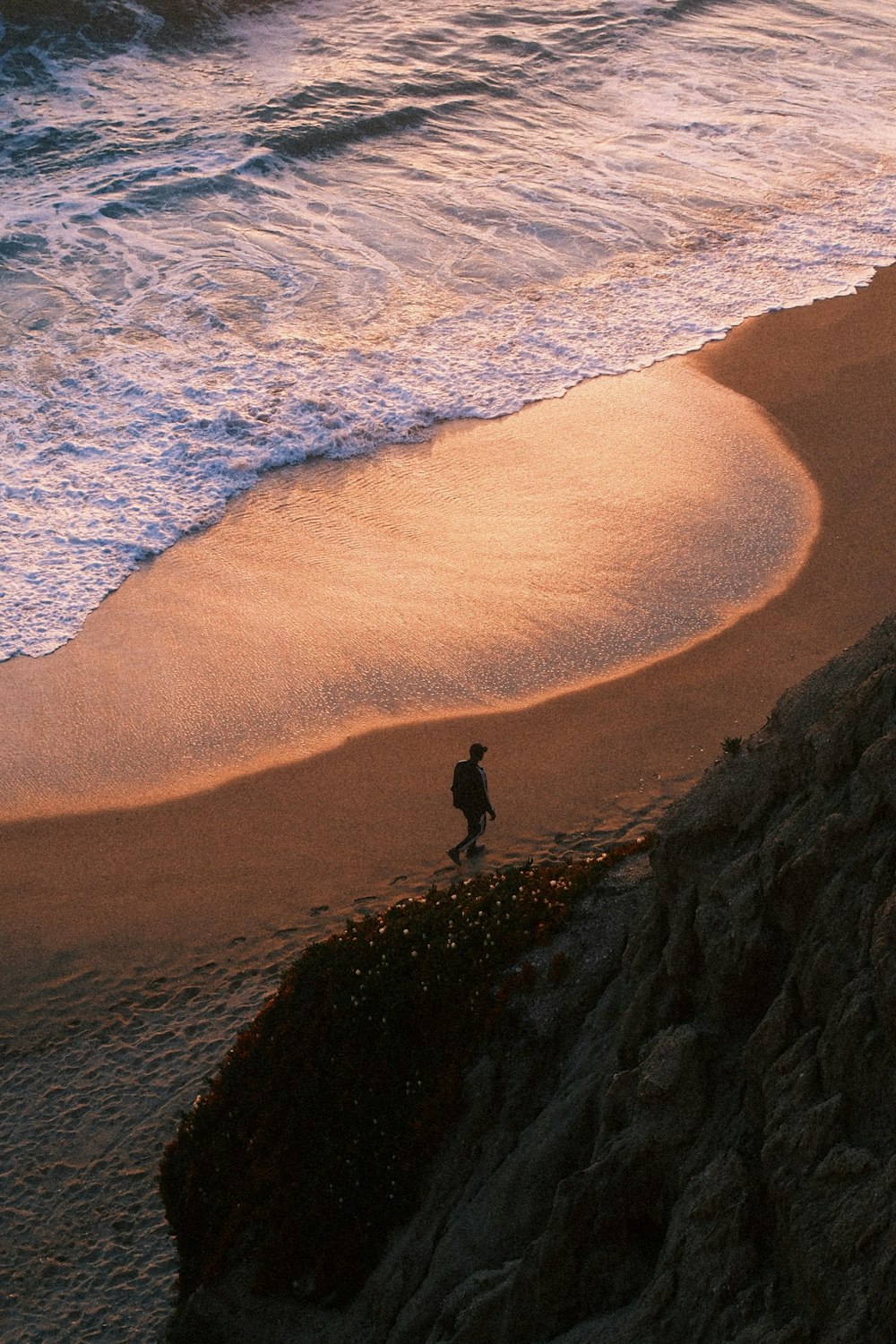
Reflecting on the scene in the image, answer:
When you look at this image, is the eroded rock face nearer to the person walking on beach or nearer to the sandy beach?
the sandy beach

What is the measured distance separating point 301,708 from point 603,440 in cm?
776

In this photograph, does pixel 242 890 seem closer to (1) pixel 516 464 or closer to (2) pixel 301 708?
(2) pixel 301 708

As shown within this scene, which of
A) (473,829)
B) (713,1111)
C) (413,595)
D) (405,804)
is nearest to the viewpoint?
(713,1111)

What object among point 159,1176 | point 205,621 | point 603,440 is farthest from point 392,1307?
point 603,440

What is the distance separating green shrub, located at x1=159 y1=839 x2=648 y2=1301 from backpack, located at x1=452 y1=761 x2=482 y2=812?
Result: 2.47m

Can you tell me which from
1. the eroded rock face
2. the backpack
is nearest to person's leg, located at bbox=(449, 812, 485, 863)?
the backpack

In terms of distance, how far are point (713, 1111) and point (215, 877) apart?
6.97m

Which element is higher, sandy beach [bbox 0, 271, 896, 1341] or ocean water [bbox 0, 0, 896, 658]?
ocean water [bbox 0, 0, 896, 658]

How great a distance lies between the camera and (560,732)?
14328 millimetres

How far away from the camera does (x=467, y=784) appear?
486 inches

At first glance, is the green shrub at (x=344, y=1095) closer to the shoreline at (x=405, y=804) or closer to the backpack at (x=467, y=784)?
the backpack at (x=467, y=784)

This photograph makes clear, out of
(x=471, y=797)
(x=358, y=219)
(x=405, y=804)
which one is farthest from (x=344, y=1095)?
(x=358, y=219)

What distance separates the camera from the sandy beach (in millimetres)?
10047

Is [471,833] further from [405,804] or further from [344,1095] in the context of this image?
[344,1095]
